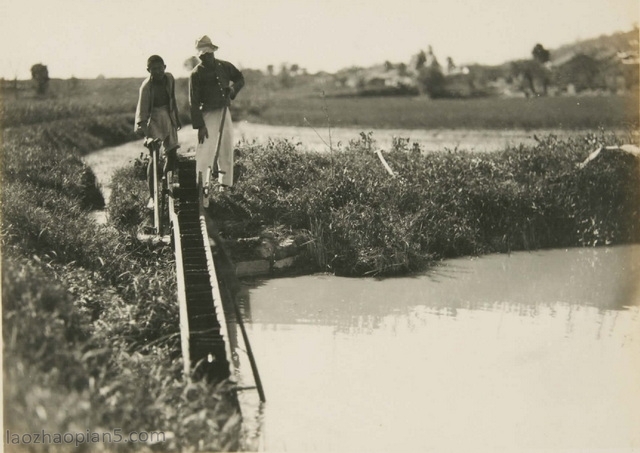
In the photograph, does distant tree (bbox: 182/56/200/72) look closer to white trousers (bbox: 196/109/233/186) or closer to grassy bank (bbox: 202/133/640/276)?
white trousers (bbox: 196/109/233/186)

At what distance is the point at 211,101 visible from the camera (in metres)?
8.54

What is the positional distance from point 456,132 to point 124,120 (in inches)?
363

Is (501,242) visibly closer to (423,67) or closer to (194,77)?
(194,77)

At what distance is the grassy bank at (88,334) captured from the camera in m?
4.77

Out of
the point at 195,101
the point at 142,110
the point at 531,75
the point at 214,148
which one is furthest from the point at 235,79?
the point at 531,75

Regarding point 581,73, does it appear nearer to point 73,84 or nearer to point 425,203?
point 425,203

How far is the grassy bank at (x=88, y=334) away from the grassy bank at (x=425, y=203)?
247cm

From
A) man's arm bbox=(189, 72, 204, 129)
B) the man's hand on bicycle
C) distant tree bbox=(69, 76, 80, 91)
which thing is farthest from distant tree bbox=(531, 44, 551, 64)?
distant tree bbox=(69, 76, 80, 91)

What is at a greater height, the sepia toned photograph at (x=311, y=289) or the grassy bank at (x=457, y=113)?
the grassy bank at (x=457, y=113)

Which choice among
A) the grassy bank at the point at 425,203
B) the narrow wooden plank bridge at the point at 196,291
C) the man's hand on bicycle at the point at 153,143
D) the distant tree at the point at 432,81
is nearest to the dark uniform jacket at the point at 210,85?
the man's hand on bicycle at the point at 153,143

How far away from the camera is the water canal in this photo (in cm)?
631

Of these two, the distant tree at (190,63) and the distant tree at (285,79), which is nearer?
the distant tree at (190,63)

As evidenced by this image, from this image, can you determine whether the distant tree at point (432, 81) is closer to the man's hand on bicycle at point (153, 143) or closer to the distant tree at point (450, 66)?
the distant tree at point (450, 66)

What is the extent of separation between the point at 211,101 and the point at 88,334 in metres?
3.31
